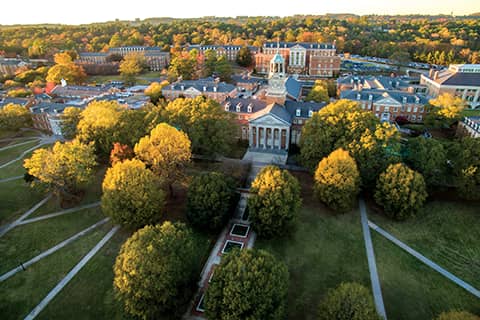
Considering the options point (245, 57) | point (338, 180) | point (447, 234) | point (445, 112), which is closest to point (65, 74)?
point (245, 57)

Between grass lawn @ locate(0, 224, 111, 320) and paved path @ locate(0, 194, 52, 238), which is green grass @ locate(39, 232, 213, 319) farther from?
paved path @ locate(0, 194, 52, 238)

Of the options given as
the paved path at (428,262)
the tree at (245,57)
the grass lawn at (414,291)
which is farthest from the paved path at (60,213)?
the tree at (245,57)

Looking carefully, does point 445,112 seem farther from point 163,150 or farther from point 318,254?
point 163,150

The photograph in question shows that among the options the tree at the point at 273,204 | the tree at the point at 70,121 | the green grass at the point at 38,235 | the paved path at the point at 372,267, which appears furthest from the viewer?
the tree at the point at 70,121

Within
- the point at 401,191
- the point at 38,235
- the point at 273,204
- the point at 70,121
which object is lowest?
the point at 38,235

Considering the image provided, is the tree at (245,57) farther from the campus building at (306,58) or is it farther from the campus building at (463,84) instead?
the campus building at (463,84)

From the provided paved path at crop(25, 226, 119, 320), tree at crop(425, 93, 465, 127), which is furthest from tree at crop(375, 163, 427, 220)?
paved path at crop(25, 226, 119, 320)
